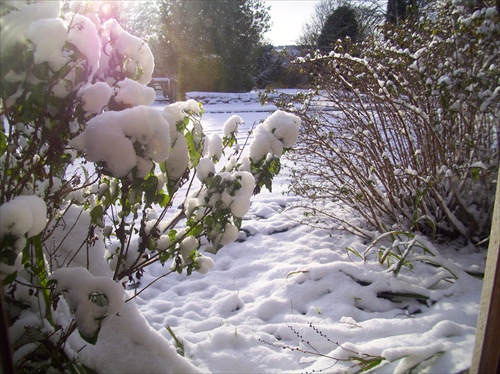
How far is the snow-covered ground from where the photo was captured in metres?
1.53

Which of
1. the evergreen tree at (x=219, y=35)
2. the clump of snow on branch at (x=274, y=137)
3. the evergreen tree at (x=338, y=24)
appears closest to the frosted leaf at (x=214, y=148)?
the clump of snow on branch at (x=274, y=137)

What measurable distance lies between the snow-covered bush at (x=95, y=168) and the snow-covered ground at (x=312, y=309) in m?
0.46

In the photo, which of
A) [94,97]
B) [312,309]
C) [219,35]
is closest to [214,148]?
[94,97]

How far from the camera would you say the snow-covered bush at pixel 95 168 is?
0.93m

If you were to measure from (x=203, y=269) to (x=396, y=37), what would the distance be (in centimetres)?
258

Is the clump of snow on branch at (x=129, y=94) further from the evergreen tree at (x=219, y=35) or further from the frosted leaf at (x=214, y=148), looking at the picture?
the evergreen tree at (x=219, y=35)

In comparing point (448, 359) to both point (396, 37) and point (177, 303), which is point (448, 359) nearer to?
point (177, 303)

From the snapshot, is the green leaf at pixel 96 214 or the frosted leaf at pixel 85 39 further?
the green leaf at pixel 96 214

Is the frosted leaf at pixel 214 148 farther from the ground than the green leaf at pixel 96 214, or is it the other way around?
the frosted leaf at pixel 214 148

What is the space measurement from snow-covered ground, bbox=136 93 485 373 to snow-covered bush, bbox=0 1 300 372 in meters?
0.46

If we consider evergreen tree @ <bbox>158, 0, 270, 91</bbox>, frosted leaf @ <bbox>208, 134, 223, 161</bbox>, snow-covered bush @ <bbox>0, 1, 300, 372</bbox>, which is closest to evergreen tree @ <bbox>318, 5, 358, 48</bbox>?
evergreen tree @ <bbox>158, 0, 270, 91</bbox>

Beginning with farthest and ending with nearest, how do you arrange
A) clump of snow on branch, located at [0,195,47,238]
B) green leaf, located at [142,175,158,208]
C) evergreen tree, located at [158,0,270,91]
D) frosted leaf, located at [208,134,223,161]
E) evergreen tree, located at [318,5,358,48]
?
evergreen tree, located at [158,0,270,91], evergreen tree, located at [318,5,358,48], frosted leaf, located at [208,134,223,161], green leaf, located at [142,175,158,208], clump of snow on branch, located at [0,195,47,238]

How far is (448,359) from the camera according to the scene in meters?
1.38

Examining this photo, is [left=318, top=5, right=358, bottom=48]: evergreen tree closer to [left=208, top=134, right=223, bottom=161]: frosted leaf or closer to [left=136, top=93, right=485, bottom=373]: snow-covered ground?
[left=136, top=93, right=485, bottom=373]: snow-covered ground
